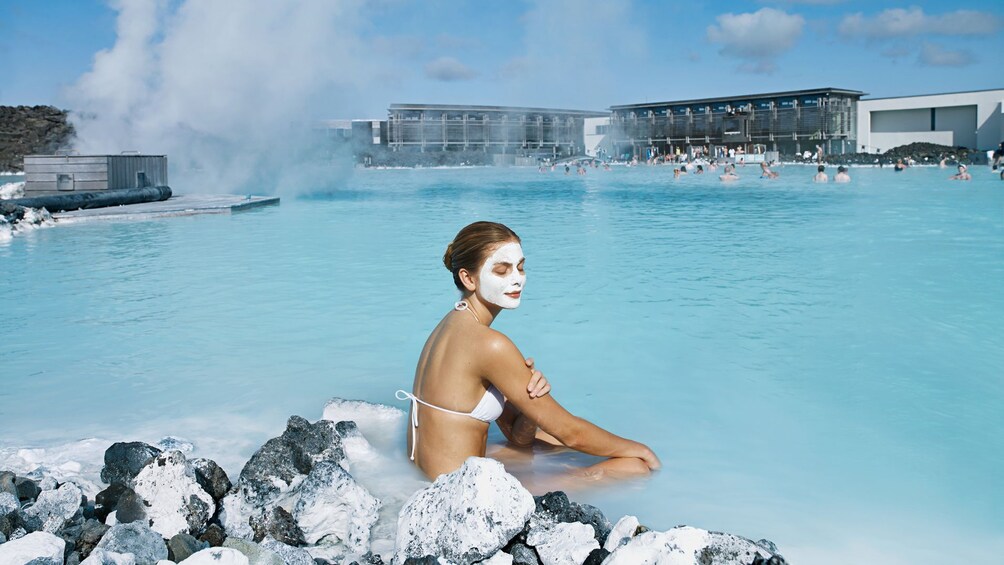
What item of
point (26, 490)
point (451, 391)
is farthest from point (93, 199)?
point (451, 391)

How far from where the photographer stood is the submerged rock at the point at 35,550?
2.34m

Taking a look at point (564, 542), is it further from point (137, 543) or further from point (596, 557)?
point (137, 543)

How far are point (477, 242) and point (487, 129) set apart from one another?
243 ft

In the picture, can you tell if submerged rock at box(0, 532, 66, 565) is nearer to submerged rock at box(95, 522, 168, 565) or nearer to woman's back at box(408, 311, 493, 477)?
submerged rock at box(95, 522, 168, 565)

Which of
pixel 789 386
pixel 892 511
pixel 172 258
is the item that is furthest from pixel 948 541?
pixel 172 258

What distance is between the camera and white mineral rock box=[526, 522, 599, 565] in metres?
2.50

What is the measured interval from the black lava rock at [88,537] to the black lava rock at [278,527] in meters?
0.46

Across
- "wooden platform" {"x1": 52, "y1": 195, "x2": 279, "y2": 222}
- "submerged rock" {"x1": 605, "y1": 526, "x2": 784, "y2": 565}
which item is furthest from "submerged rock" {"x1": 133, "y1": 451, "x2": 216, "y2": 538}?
"wooden platform" {"x1": 52, "y1": 195, "x2": 279, "y2": 222}

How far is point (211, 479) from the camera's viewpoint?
3.12 metres

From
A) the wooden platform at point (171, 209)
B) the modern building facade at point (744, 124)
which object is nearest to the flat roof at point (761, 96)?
the modern building facade at point (744, 124)

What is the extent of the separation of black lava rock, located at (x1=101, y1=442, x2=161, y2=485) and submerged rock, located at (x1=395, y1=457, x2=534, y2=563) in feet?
4.32

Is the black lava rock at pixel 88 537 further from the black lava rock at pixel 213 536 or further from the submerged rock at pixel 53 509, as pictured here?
the black lava rock at pixel 213 536

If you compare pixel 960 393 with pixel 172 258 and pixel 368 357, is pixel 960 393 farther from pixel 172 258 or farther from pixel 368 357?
pixel 172 258

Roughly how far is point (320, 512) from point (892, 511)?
7.18ft
